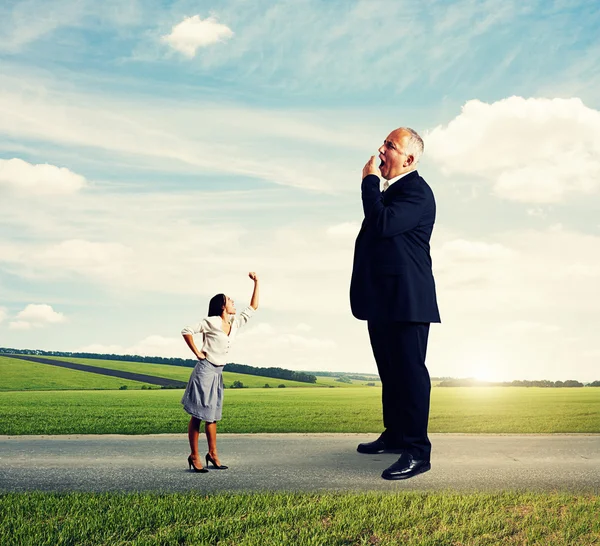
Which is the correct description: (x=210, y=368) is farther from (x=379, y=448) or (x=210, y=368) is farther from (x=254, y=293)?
(x=379, y=448)

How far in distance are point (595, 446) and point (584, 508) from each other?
3.63 m

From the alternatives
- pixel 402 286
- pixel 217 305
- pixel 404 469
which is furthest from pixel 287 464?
pixel 402 286

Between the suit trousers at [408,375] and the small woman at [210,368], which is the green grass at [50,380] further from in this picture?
the suit trousers at [408,375]

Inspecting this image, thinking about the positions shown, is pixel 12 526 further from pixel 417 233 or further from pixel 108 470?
pixel 417 233

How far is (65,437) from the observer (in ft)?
29.3

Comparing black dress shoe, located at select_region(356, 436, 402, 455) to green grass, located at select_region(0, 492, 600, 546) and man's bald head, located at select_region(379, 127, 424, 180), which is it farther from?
man's bald head, located at select_region(379, 127, 424, 180)

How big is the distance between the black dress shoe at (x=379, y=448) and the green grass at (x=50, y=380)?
142ft

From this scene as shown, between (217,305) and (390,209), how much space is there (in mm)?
2015

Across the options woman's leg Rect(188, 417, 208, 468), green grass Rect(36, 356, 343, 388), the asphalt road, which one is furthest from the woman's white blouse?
green grass Rect(36, 356, 343, 388)

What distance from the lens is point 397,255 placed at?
17.4 feet

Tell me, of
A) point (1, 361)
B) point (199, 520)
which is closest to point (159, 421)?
point (199, 520)

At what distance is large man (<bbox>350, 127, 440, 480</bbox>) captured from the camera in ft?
17.1

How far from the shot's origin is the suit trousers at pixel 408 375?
5316mm

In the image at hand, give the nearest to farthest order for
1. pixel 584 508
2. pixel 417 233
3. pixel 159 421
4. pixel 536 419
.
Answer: pixel 584 508 < pixel 417 233 < pixel 159 421 < pixel 536 419
